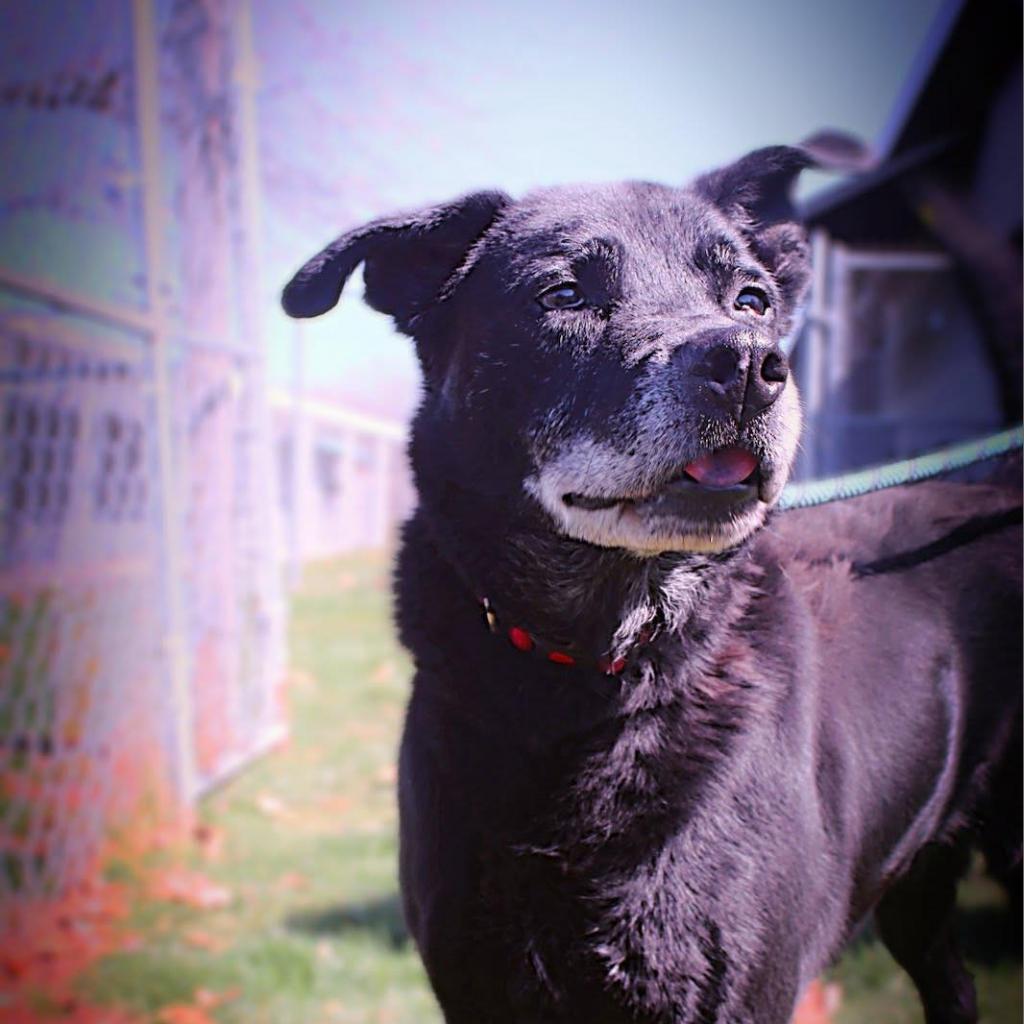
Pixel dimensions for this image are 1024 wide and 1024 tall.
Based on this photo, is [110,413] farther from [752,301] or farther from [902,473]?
[902,473]

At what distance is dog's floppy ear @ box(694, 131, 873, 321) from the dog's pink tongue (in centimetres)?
59

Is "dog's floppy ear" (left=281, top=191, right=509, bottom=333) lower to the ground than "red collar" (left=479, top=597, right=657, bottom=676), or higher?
higher

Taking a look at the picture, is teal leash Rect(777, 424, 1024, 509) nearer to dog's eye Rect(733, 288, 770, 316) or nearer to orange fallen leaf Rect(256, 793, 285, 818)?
dog's eye Rect(733, 288, 770, 316)

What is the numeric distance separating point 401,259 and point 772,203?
74 centimetres

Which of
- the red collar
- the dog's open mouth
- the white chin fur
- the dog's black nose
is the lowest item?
the red collar

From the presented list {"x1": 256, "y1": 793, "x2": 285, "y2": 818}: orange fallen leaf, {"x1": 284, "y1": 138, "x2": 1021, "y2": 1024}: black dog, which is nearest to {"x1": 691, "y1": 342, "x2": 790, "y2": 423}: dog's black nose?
{"x1": 284, "y1": 138, "x2": 1021, "y2": 1024}: black dog

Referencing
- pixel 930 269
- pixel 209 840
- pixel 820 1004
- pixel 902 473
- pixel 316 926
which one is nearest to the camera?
pixel 902 473

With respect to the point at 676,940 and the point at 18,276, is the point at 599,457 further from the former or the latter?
the point at 18,276

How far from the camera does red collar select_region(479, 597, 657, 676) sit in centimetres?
160

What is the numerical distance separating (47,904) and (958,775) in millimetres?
3005

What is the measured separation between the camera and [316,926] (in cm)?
330

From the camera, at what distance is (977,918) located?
2.29 m

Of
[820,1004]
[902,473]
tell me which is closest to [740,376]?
[902,473]

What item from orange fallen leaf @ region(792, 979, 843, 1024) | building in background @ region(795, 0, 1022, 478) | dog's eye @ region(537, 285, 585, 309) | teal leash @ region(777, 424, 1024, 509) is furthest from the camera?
orange fallen leaf @ region(792, 979, 843, 1024)
